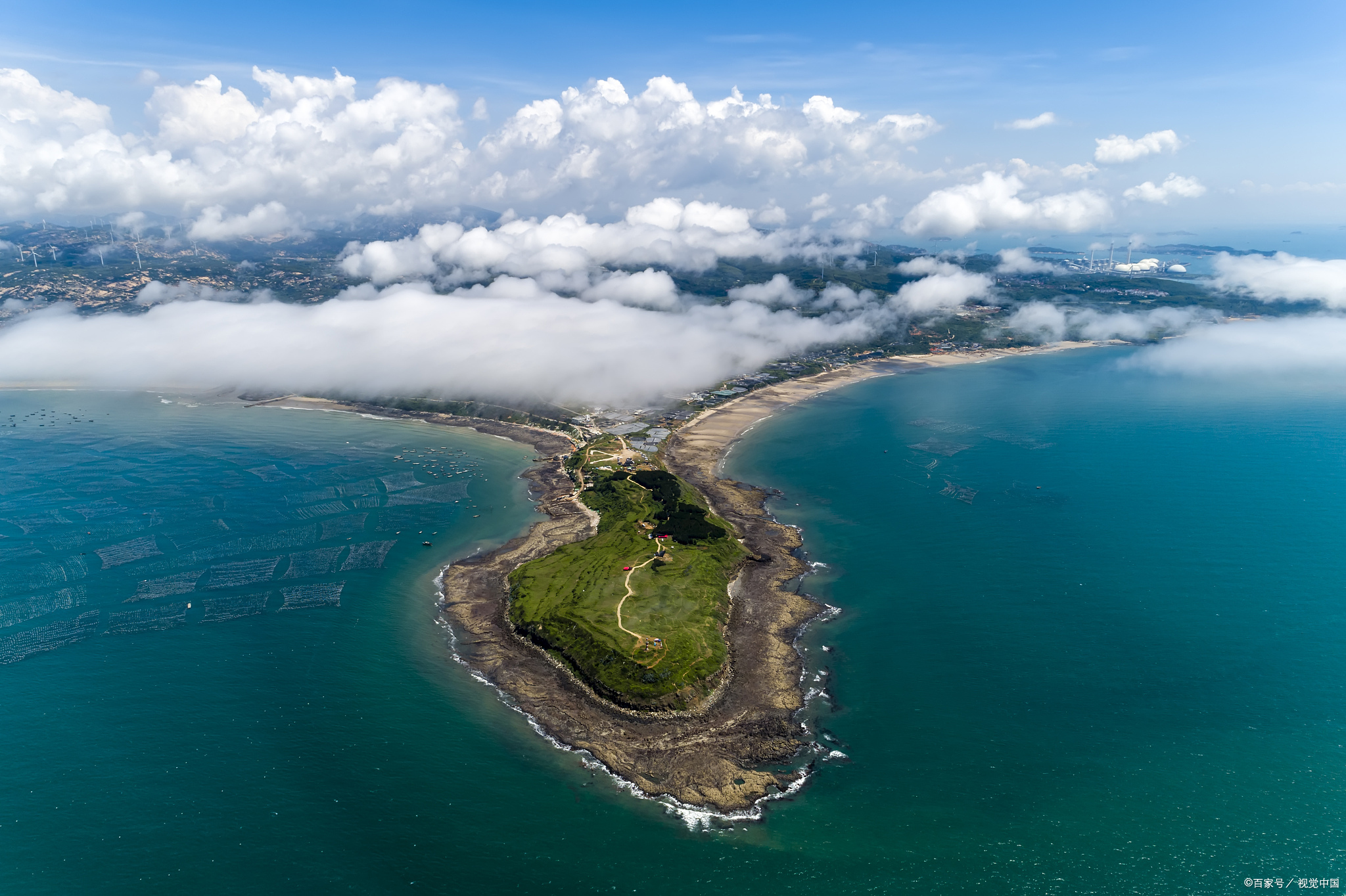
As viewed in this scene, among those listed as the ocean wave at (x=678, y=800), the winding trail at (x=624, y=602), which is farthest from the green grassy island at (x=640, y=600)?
the ocean wave at (x=678, y=800)

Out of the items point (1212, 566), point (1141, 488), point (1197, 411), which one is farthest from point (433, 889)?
point (1197, 411)

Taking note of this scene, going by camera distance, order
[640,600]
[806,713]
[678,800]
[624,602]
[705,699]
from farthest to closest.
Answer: [640,600] < [624,602] < [705,699] < [806,713] < [678,800]

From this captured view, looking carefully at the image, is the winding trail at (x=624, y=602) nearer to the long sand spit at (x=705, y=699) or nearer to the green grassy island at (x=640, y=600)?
the green grassy island at (x=640, y=600)

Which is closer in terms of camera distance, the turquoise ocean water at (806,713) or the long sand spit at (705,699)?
the turquoise ocean water at (806,713)

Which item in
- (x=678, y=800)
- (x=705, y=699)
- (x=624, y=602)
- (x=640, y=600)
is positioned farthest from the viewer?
(x=640, y=600)

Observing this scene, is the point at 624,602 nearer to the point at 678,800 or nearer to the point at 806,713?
the point at 806,713

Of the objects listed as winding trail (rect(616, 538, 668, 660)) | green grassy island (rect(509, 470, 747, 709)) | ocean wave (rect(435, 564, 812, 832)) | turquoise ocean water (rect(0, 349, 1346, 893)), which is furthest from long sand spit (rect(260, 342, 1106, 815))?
winding trail (rect(616, 538, 668, 660))

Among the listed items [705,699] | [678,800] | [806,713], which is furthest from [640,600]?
[678,800]
